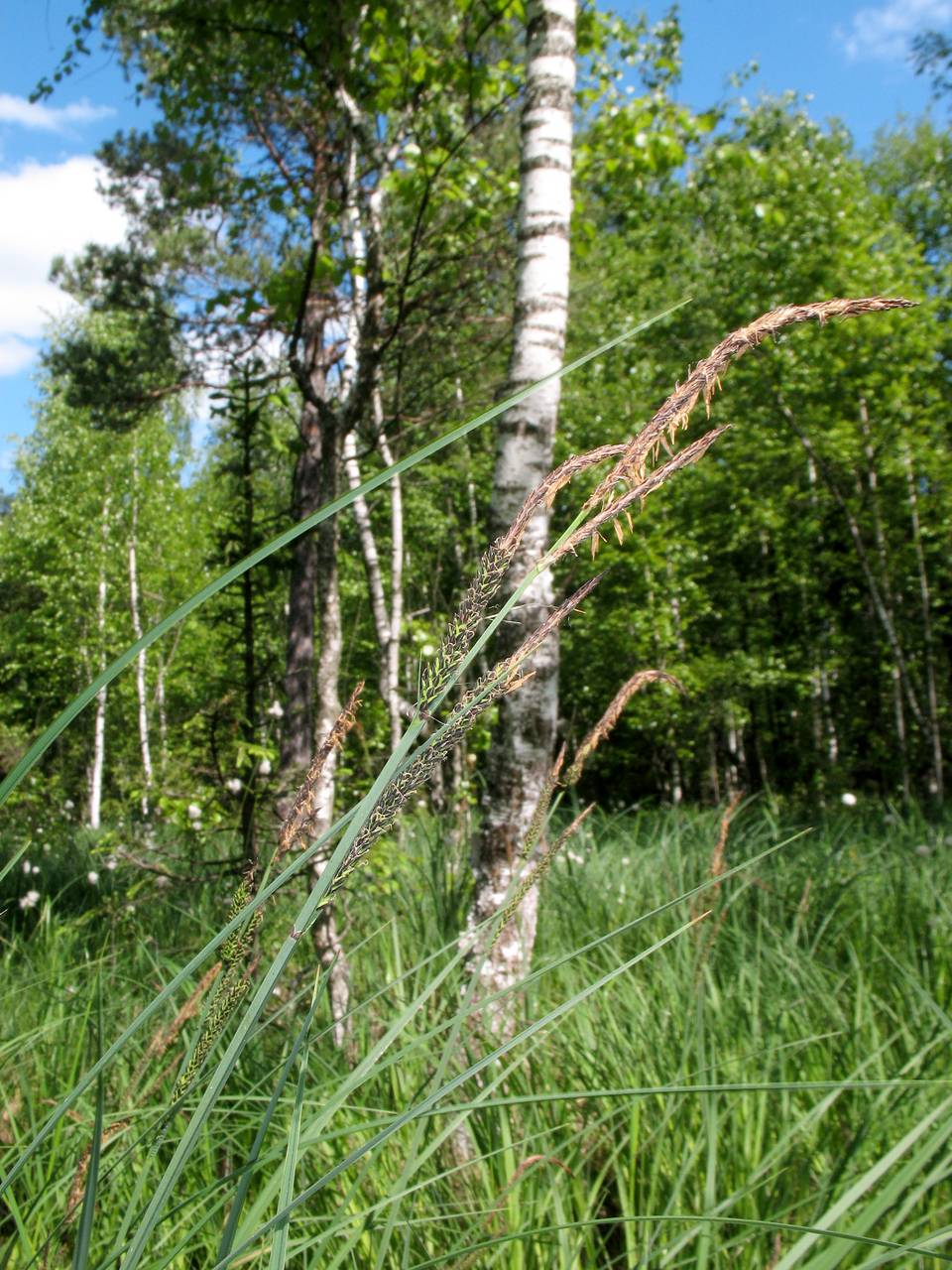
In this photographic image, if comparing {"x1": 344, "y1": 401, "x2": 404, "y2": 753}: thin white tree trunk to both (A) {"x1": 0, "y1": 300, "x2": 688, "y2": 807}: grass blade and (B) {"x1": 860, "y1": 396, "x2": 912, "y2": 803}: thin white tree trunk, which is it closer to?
(B) {"x1": 860, "y1": 396, "x2": 912, "y2": 803}: thin white tree trunk

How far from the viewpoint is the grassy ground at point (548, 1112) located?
0.86 meters

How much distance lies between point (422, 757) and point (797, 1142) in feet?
4.28

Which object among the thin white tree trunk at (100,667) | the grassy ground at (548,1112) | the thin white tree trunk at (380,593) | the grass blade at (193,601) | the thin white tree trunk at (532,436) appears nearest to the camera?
the grass blade at (193,601)

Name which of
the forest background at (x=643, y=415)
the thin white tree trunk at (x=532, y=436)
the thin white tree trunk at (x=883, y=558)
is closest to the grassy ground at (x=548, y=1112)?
the thin white tree trunk at (x=532, y=436)

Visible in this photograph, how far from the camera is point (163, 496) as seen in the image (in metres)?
22.3

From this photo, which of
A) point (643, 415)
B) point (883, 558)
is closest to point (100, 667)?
point (643, 415)

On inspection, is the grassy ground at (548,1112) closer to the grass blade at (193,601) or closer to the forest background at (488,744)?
the forest background at (488,744)

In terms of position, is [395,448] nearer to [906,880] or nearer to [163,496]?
[906,880]

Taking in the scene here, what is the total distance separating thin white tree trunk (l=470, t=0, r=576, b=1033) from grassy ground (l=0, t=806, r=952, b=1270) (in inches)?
9.8

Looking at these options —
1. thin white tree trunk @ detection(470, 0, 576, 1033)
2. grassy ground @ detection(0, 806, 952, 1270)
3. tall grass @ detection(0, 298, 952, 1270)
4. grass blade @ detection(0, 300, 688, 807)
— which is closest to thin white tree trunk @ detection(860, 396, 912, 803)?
grassy ground @ detection(0, 806, 952, 1270)

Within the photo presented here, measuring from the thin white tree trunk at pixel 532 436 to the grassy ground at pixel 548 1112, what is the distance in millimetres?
249

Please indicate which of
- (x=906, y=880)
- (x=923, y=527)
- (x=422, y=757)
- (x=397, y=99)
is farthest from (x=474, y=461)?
(x=422, y=757)

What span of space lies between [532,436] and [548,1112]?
2059 millimetres

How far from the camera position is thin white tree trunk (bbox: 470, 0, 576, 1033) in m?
2.58
